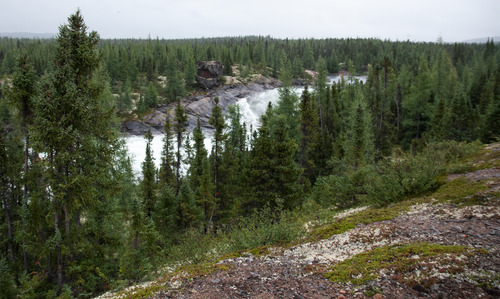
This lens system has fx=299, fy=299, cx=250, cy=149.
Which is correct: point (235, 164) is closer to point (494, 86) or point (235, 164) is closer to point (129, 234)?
point (129, 234)

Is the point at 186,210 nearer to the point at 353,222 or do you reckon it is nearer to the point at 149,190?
the point at 149,190

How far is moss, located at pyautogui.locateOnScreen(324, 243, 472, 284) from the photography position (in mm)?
6375

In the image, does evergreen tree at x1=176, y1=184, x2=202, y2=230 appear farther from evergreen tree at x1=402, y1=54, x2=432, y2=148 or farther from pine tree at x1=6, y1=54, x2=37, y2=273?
evergreen tree at x1=402, y1=54, x2=432, y2=148

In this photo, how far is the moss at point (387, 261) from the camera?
251 inches

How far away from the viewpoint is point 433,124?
42.7 m

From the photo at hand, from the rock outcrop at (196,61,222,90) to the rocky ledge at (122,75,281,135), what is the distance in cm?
276

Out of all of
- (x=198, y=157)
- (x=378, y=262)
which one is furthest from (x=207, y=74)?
(x=378, y=262)

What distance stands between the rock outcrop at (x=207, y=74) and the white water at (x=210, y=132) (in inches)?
493

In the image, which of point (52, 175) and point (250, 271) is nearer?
point (250, 271)

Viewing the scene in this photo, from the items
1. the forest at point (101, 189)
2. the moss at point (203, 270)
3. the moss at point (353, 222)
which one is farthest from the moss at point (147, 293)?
the moss at point (353, 222)

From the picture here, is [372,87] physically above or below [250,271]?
above

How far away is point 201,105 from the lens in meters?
75.0

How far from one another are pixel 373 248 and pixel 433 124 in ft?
138

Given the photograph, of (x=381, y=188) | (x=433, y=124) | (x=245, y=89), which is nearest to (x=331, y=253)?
(x=381, y=188)
